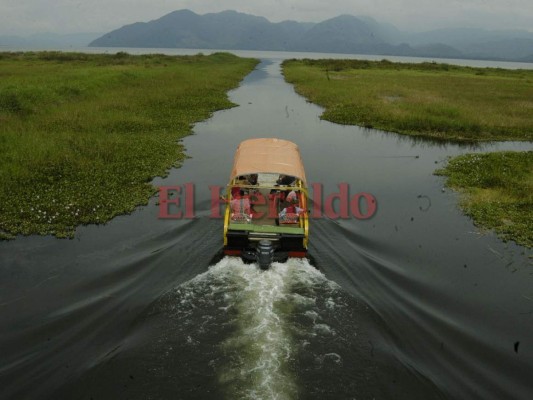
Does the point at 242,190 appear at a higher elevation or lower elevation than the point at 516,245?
higher

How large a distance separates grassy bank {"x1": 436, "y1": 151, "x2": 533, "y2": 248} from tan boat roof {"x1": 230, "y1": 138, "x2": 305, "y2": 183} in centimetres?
877

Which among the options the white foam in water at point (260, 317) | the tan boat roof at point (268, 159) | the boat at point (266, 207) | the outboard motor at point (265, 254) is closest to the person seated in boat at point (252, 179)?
the boat at point (266, 207)

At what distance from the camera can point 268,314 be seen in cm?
1027

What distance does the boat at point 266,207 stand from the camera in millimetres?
12547

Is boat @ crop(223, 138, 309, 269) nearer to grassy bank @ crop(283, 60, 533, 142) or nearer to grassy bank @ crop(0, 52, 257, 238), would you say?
grassy bank @ crop(0, 52, 257, 238)

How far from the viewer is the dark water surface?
8.34 m

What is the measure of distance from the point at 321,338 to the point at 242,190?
27.1 feet

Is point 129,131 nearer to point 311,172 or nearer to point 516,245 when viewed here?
point 311,172

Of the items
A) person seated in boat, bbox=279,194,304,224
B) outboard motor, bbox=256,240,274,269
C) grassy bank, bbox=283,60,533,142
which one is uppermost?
grassy bank, bbox=283,60,533,142

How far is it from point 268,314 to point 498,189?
16.7m

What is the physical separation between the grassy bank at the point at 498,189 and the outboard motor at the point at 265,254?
10357 mm

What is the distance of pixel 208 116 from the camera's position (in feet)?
130

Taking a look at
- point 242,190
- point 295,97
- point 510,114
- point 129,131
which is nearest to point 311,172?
point 242,190

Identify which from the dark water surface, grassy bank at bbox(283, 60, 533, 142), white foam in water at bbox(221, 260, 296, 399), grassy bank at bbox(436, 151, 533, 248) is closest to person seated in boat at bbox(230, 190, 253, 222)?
the dark water surface
